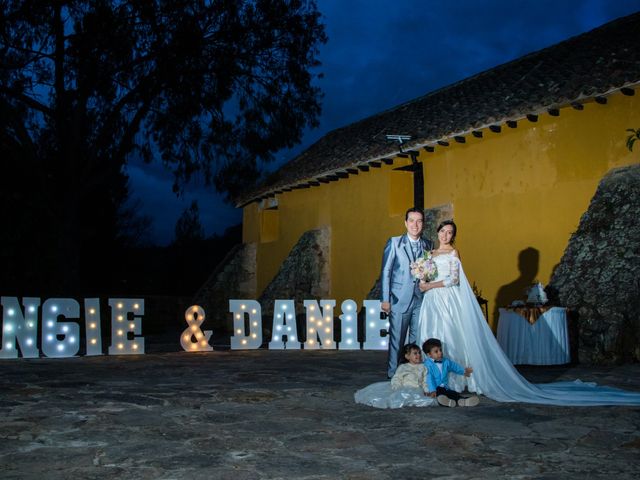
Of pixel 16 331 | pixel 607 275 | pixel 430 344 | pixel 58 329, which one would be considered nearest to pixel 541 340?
pixel 607 275

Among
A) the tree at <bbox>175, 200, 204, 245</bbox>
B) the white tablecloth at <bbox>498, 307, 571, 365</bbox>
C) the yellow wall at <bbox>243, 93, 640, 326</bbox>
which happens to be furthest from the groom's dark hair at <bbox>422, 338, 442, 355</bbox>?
the tree at <bbox>175, 200, 204, 245</bbox>

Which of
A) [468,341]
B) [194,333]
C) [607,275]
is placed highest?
[607,275]

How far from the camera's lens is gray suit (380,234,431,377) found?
24.2 ft

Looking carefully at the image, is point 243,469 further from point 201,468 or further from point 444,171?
point 444,171

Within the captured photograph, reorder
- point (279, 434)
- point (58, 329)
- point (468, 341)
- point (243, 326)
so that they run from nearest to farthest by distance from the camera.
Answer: point (279, 434), point (468, 341), point (58, 329), point (243, 326)

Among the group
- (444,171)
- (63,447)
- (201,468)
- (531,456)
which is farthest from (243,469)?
(444,171)

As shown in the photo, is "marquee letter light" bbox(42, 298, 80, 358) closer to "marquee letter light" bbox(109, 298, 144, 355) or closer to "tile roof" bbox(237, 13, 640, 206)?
"marquee letter light" bbox(109, 298, 144, 355)

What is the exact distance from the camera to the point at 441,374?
6.22m

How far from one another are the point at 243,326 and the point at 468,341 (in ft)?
17.9

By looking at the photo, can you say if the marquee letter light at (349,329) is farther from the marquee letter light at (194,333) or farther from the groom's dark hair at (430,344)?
the groom's dark hair at (430,344)

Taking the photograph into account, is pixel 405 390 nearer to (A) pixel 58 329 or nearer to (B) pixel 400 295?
(B) pixel 400 295

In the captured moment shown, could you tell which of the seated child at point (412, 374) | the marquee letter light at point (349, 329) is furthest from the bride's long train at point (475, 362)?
the marquee letter light at point (349, 329)

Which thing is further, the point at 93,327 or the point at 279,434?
the point at 93,327

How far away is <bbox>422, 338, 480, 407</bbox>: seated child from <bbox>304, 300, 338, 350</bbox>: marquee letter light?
205 inches
